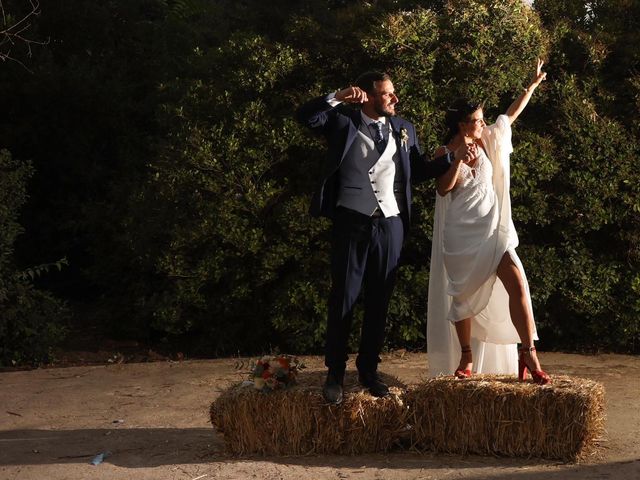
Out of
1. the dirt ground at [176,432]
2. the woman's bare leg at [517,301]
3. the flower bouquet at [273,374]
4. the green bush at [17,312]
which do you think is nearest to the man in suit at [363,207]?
the flower bouquet at [273,374]

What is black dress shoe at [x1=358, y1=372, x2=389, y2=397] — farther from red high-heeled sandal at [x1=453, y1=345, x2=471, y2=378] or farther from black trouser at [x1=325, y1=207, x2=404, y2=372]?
red high-heeled sandal at [x1=453, y1=345, x2=471, y2=378]

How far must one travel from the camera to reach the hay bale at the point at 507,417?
6.05 meters

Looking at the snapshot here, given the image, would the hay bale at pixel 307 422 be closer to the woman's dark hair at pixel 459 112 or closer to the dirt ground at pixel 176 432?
the dirt ground at pixel 176 432

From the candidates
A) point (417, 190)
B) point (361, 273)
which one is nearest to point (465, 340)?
point (361, 273)

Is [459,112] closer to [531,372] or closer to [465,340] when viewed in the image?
[465,340]

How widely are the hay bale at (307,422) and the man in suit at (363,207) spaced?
106 millimetres

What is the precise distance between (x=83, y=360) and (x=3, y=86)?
4762 millimetres

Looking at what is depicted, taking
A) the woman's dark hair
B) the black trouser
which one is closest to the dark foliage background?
the woman's dark hair

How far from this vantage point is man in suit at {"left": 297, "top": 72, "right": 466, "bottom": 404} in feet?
20.7

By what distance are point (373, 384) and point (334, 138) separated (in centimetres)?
159

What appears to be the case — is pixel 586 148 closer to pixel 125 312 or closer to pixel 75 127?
pixel 125 312

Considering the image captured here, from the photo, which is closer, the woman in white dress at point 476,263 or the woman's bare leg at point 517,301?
the woman's bare leg at point 517,301

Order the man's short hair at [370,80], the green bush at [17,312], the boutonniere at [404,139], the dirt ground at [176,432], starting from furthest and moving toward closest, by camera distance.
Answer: the green bush at [17,312] → the boutonniere at [404,139] → the man's short hair at [370,80] → the dirt ground at [176,432]

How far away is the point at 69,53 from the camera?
49.1 feet
